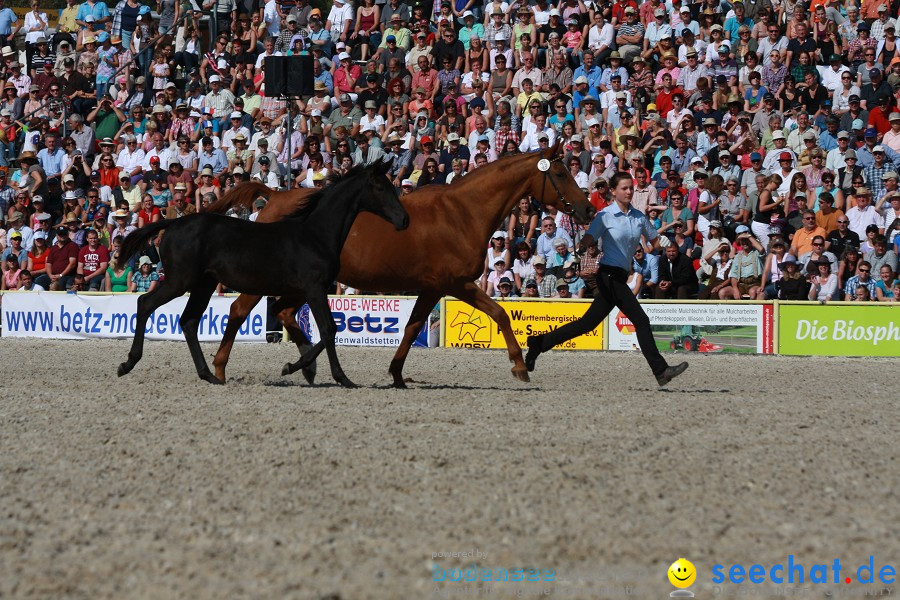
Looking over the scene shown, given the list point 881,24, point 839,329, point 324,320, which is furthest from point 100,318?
point 881,24

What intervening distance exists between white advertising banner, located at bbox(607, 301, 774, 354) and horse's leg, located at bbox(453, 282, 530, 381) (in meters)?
6.84

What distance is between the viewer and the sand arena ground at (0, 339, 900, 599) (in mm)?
4926

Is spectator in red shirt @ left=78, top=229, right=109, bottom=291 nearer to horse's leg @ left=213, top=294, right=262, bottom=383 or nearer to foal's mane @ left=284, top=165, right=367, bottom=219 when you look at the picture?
horse's leg @ left=213, top=294, right=262, bottom=383

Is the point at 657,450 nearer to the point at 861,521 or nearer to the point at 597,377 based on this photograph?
the point at 861,521

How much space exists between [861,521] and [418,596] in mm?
2290

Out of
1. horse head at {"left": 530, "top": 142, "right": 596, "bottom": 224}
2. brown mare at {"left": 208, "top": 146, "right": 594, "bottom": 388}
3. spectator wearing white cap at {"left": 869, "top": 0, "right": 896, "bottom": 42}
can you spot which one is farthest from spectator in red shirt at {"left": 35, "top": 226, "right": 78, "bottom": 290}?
spectator wearing white cap at {"left": 869, "top": 0, "right": 896, "bottom": 42}

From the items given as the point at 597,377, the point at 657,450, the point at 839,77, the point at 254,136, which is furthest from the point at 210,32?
the point at 657,450

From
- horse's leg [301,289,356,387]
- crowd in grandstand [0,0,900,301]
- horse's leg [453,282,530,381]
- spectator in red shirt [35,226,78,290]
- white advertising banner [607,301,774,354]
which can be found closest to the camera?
horse's leg [301,289,356,387]

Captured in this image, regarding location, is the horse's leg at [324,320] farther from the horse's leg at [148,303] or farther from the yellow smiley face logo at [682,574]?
the yellow smiley face logo at [682,574]

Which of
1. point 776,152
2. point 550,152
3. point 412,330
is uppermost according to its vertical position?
point 776,152

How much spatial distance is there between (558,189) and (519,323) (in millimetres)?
7351

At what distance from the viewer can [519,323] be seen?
749 inches

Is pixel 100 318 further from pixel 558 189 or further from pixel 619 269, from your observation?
pixel 619 269

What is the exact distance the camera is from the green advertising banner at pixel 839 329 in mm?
17391
